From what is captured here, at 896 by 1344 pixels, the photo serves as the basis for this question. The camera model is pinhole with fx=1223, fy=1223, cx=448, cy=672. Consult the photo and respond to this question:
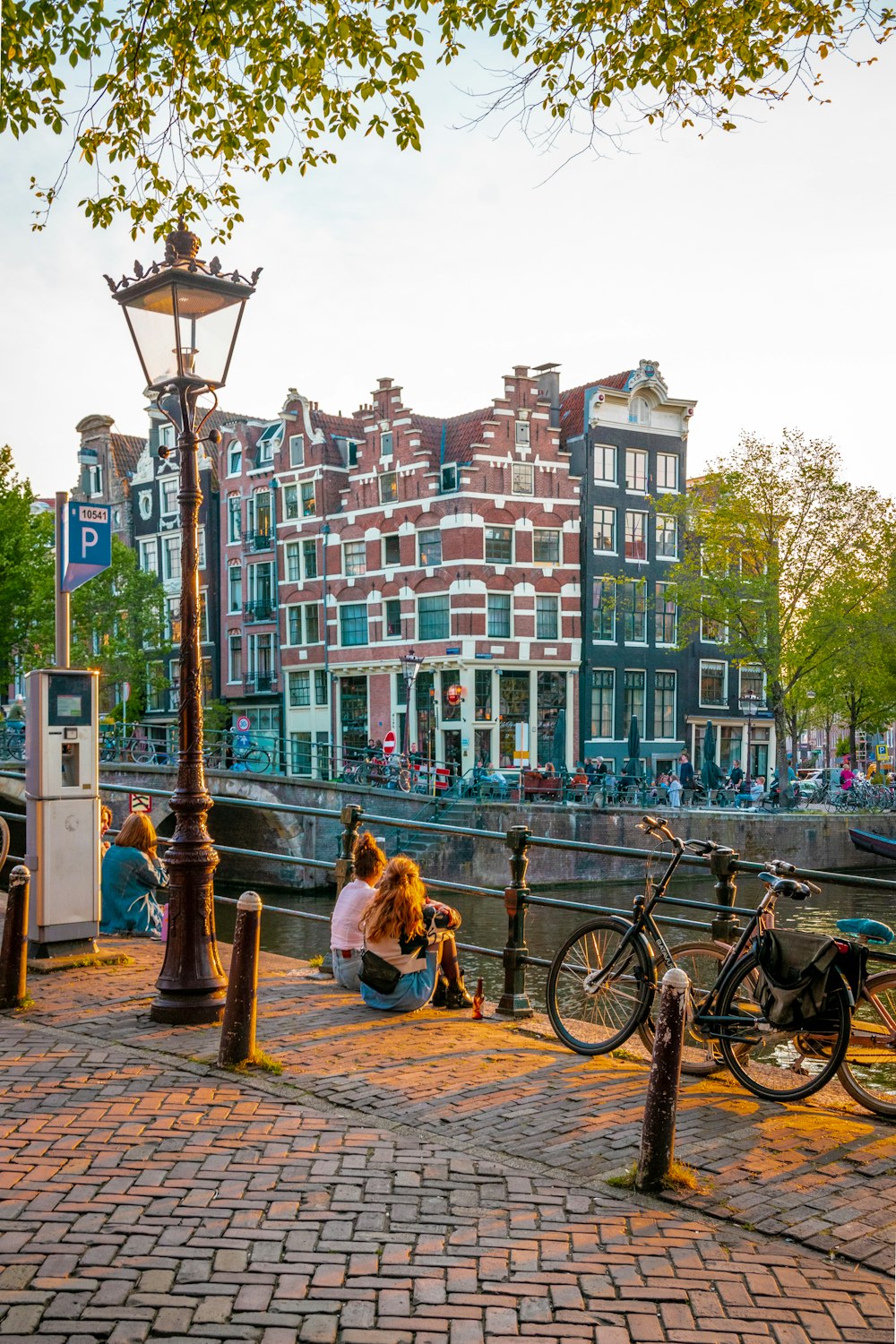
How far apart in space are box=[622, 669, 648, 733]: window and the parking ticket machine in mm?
31728

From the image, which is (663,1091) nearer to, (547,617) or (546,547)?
(547,617)

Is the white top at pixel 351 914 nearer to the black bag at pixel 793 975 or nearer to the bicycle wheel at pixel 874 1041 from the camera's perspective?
the black bag at pixel 793 975

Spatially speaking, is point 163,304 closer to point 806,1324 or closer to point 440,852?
point 806,1324

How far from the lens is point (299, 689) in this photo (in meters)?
42.5

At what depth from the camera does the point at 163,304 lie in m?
6.95

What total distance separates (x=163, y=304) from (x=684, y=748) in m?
35.1

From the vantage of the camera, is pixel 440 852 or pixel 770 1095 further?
pixel 440 852

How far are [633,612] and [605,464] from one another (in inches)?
190

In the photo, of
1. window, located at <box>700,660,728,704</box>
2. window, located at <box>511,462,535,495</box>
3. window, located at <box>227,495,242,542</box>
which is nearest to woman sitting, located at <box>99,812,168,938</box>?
window, located at <box>511,462,535,495</box>

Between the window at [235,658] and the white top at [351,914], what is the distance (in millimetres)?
37643

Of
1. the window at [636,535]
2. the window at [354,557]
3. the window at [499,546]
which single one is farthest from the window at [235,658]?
the window at [636,535]

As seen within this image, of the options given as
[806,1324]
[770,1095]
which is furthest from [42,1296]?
[770,1095]

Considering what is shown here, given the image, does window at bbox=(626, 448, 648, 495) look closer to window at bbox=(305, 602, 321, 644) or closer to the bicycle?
window at bbox=(305, 602, 321, 644)

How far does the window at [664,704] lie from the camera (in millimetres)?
40375
